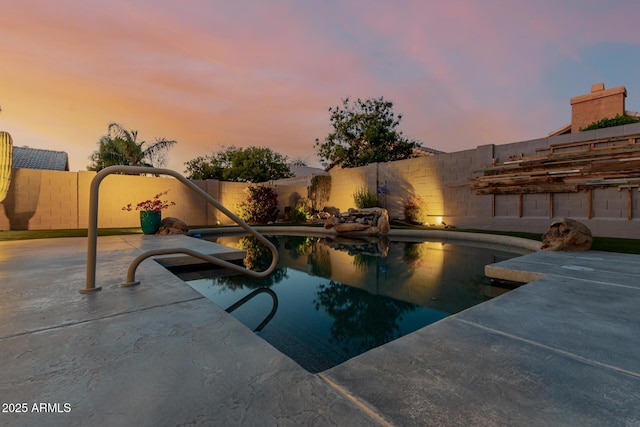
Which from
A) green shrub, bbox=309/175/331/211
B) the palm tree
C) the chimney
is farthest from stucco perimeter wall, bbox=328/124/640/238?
the palm tree

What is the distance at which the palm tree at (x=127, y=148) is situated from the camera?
14281 millimetres

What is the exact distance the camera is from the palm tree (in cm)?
1428

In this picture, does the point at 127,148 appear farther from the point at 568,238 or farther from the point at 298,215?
the point at 568,238

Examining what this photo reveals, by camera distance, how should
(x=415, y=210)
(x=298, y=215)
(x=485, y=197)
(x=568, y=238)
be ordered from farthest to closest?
(x=298, y=215), (x=415, y=210), (x=485, y=197), (x=568, y=238)

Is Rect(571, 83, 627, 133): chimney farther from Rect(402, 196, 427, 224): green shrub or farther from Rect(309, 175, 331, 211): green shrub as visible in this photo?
Rect(309, 175, 331, 211): green shrub

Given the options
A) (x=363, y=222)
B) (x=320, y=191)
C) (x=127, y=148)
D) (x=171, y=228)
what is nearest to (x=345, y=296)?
(x=171, y=228)

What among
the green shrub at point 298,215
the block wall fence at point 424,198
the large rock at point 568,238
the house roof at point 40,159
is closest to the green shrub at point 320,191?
the green shrub at point 298,215

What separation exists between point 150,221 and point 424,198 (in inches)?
348

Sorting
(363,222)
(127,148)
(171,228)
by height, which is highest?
(127,148)

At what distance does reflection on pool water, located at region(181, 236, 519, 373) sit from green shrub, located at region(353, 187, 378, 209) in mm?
5878

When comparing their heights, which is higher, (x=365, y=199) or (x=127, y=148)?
(x=127, y=148)

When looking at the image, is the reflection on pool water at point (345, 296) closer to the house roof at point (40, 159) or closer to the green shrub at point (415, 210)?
the green shrub at point (415, 210)

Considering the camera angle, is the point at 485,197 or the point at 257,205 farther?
the point at 257,205

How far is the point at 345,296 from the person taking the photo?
315 centimetres
